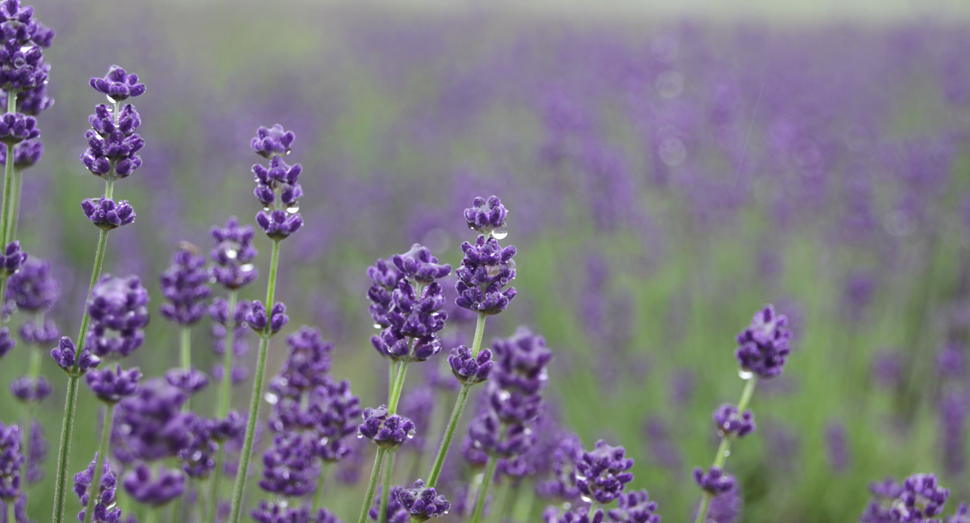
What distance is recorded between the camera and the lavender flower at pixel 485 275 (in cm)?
110

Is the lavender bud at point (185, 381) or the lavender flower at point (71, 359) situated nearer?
the lavender flower at point (71, 359)

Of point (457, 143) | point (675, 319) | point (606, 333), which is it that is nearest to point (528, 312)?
point (606, 333)

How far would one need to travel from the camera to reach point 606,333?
12.8 feet

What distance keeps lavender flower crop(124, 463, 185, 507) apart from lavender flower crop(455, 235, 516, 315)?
465 mm

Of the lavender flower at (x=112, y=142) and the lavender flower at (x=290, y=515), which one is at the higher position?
the lavender flower at (x=112, y=142)

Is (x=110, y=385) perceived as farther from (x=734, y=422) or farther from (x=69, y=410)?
(x=734, y=422)

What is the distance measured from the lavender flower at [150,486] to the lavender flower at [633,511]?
2.49ft

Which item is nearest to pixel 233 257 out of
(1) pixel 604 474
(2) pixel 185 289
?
(2) pixel 185 289

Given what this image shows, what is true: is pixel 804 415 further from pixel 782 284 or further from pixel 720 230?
pixel 720 230

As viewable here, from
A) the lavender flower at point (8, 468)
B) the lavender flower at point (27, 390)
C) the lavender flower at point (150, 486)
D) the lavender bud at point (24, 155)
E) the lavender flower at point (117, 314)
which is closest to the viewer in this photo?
the lavender flower at point (150, 486)

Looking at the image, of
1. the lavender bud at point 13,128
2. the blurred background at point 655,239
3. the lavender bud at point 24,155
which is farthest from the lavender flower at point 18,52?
the blurred background at point 655,239

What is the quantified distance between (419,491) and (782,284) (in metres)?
3.78

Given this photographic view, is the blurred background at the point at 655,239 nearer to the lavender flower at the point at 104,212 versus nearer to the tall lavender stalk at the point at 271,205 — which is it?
the tall lavender stalk at the point at 271,205

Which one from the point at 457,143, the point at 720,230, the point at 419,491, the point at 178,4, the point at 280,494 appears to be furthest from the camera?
the point at 178,4
